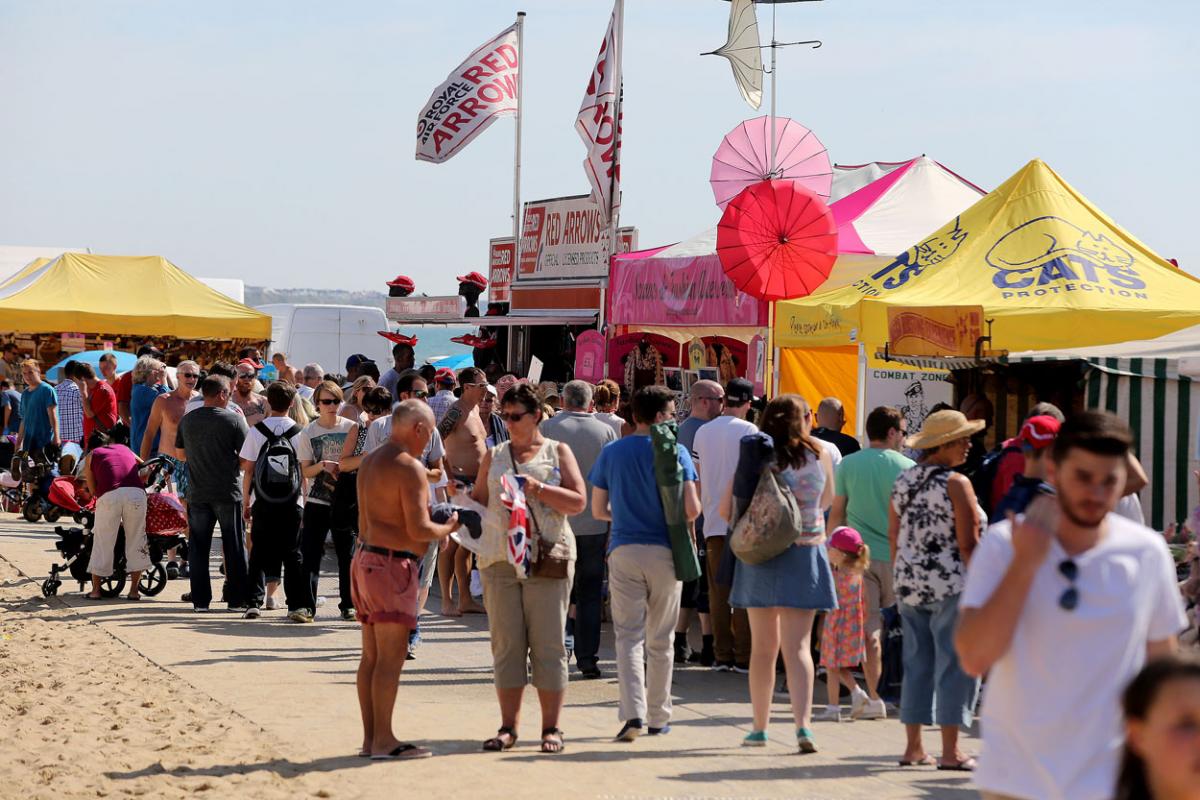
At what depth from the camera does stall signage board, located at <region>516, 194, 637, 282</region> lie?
22.0 meters

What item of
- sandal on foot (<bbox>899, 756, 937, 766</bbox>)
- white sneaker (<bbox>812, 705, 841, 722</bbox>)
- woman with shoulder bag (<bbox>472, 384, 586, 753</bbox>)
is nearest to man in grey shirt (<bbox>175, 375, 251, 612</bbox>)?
woman with shoulder bag (<bbox>472, 384, 586, 753</bbox>)

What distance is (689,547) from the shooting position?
759cm

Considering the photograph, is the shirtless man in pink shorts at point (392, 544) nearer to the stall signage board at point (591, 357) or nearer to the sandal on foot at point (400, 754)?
the sandal on foot at point (400, 754)

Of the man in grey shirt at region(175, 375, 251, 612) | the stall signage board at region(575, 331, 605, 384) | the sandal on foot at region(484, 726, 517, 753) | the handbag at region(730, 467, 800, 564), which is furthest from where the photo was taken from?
the stall signage board at region(575, 331, 605, 384)

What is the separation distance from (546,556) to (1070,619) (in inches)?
151

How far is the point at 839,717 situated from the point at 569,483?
7.09 ft

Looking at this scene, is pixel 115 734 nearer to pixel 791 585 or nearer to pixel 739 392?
pixel 791 585

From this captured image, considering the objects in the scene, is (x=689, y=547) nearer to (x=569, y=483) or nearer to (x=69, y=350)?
(x=569, y=483)

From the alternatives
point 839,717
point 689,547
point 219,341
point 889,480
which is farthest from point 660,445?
point 219,341

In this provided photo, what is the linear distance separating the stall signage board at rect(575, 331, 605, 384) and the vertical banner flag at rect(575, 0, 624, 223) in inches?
63.9

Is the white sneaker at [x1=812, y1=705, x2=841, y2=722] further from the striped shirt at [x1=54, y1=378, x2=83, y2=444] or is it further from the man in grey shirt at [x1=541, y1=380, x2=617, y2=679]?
the striped shirt at [x1=54, y1=378, x2=83, y2=444]

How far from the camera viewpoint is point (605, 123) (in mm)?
19469

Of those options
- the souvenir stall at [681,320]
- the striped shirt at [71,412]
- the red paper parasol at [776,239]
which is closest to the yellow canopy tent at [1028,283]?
the red paper parasol at [776,239]

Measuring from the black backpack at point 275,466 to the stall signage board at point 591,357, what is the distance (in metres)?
8.19
